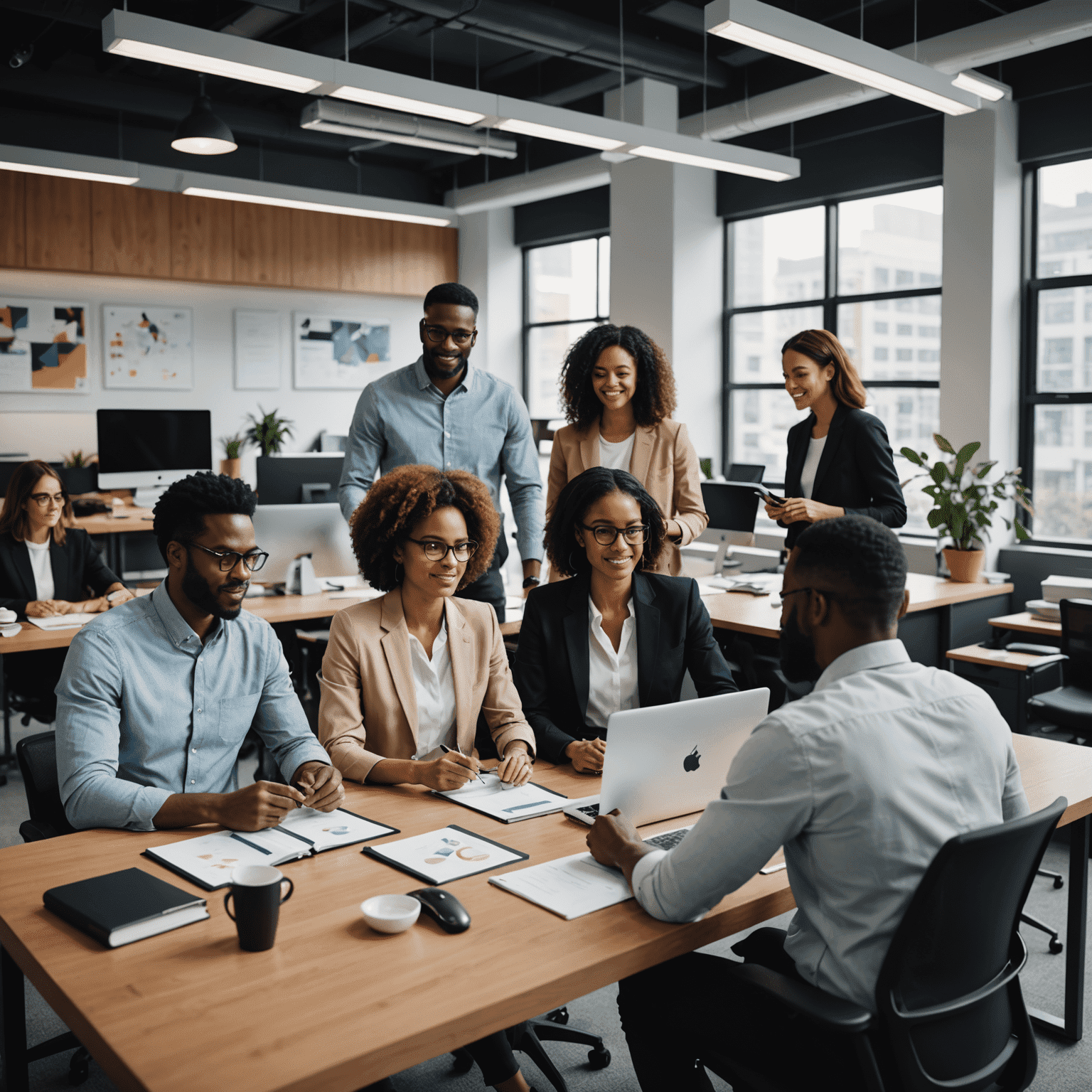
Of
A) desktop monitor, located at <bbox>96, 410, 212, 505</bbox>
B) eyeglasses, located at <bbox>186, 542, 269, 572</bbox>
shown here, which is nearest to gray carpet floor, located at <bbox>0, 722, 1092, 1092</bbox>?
eyeglasses, located at <bbox>186, 542, 269, 572</bbox>

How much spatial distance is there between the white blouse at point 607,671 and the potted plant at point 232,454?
6476 mm


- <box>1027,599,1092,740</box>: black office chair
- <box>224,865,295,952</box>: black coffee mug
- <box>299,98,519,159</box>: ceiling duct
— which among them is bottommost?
<box>1027,599,1092,740</box>: black office chair

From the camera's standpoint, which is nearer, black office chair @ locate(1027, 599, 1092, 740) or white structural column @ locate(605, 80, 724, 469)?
black office chair @ locate(1027, 599, 1092, 740)

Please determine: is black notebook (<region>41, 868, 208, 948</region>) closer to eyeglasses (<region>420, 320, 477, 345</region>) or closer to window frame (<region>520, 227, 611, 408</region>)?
eyeglasses (<region>420, 320, 477, 345</region>)

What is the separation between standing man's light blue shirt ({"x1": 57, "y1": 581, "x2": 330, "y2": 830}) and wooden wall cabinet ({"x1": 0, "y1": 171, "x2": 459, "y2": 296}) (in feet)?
22.2

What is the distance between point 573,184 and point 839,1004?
24.3 ft

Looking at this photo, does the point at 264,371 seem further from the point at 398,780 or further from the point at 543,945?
the point at 543,945

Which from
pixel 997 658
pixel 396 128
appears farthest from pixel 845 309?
pixel 997 658

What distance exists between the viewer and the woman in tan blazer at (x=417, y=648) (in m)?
2.21

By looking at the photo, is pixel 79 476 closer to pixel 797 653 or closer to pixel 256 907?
pixel 256 907

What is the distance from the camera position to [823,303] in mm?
7273

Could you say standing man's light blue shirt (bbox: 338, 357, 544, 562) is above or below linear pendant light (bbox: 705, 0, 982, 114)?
below

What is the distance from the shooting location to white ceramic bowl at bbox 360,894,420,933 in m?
1.40

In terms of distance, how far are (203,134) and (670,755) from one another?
535 cm
